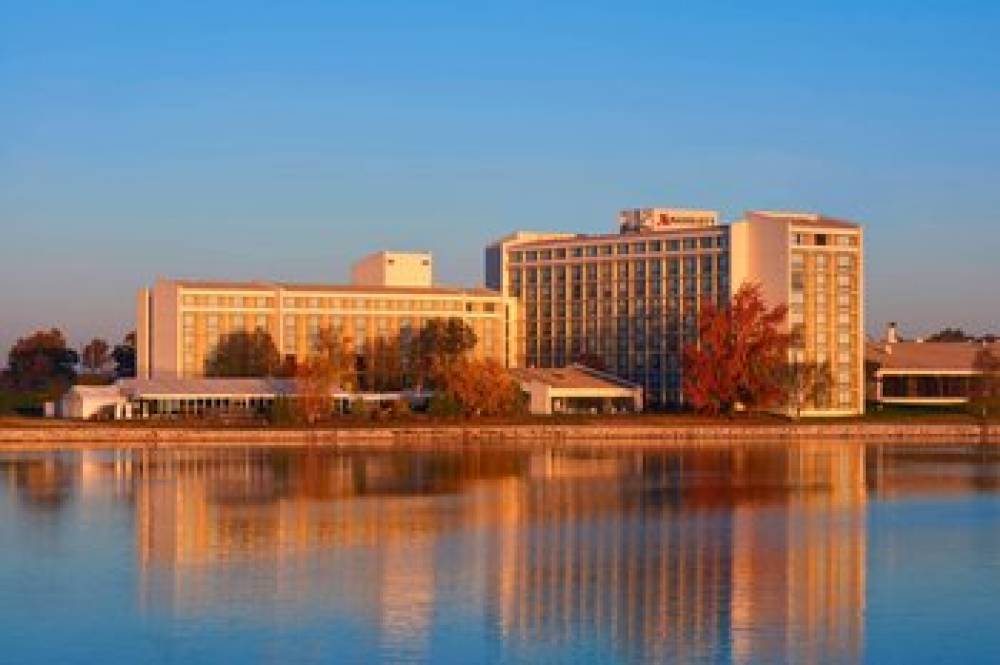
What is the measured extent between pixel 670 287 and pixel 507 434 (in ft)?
120

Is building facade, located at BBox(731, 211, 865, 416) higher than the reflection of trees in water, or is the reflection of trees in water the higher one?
building facade, located at BBox(731, 211, 865, 416)

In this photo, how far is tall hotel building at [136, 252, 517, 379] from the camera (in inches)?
4857

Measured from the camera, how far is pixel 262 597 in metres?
32.0

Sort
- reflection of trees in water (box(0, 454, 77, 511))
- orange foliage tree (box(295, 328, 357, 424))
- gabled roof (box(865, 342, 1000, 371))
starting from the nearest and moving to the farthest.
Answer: reflection of trees in water (box(0, 454, 77, 511))
orange foliage tree (box(295, 328, 357, 424))
gabled roof (box(865, 342, 1000, 371))

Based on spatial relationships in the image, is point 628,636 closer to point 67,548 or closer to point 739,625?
point 739,625

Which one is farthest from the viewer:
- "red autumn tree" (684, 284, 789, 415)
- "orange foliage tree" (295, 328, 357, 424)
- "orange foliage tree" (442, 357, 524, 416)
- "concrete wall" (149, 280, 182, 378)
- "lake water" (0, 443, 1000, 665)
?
"concrete wall" (149, 280, 182, 378)

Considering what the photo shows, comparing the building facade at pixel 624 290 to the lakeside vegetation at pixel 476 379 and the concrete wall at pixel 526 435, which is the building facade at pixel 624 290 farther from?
the concrete wall at pixel 526 435

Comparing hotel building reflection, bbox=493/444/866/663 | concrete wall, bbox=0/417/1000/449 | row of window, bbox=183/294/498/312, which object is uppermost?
row of window, bbox=183/294/498/312

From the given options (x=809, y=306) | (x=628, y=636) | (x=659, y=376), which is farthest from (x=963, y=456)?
(x=628, y=636)

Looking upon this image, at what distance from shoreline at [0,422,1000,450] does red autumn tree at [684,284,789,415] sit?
353cm

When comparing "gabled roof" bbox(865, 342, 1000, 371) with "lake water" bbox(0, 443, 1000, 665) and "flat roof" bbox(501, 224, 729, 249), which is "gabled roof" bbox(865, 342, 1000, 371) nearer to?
"flat roof" bbox(501, 224, 729, 249)

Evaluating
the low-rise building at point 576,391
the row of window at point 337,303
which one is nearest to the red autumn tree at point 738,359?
→ the low-rise building at point 576,391

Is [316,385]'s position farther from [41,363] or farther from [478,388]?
[41,363]

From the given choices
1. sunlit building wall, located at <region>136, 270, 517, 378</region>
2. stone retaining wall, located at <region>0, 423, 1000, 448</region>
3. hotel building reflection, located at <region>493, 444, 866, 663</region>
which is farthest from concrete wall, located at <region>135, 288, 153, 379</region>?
hotel building reflection, located at <region>493, 444, 866, 663</region>
